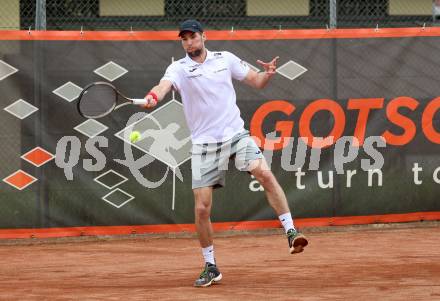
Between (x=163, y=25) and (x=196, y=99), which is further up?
(x=163, y=25)

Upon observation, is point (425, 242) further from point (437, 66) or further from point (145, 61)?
point (145, 61)

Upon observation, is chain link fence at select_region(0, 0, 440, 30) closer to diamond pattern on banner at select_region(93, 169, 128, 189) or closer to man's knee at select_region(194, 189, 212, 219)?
diamond pattern on banner at select_region(93, 169, 128, 189)

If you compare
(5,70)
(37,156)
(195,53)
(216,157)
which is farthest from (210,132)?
(5,70)

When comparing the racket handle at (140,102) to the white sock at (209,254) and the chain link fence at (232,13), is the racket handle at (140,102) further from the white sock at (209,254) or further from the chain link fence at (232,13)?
the chain link fence at (232,13)

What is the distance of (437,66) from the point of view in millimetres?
11258

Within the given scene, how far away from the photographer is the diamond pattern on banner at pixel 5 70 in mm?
10375

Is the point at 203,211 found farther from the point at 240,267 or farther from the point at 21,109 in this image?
the point at 21,109

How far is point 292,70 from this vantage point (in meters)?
11.0

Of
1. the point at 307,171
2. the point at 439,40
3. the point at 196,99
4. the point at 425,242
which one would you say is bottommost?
the point at 425,242

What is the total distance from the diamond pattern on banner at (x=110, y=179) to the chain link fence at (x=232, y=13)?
11.5 feet

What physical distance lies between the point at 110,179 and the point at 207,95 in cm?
331

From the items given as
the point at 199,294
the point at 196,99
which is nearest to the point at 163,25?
the point at 196,99

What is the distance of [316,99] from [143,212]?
2219 millimetres

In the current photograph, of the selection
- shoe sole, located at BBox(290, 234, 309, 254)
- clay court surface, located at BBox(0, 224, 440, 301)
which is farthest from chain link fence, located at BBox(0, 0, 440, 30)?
shoe sole, located at BBox(290, 234, 309, 254)
